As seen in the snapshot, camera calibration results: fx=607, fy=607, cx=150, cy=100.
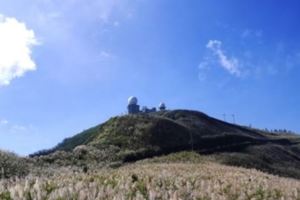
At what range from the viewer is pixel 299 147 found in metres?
106

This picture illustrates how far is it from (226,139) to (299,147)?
819 inches

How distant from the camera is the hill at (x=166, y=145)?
66125 mm

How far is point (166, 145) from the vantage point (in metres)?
79.1

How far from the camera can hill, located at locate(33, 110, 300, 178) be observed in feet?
217

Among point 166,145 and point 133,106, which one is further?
point 133,106

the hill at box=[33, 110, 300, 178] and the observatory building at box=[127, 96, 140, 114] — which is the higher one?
the observatory building at box=[127, 96, 140, 114]

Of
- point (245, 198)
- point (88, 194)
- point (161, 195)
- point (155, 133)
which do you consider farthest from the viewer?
point (155, 133)

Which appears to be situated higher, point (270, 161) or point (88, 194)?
point (270, 161)

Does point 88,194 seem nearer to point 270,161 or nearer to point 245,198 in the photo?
point 245,198

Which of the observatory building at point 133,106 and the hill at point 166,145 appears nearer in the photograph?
the hill at point 166,145

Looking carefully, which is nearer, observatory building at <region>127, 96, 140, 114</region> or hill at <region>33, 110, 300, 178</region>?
hill at <region>33, 110, 300, 178</region>

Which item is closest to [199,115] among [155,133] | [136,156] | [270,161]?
[155,133]

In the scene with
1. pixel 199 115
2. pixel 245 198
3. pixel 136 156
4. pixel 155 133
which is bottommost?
pixel 245 198

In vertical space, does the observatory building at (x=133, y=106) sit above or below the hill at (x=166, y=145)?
above
